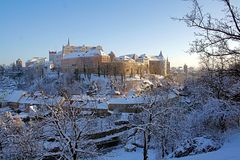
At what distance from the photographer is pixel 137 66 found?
320 ft

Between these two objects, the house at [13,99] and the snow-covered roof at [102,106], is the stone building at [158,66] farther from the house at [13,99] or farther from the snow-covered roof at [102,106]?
the snow-covered roof at [102,106]

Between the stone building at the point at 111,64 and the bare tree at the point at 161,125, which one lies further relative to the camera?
the stone building at the point at 111,64

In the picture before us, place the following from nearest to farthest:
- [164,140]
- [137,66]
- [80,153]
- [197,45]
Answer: [197,45] → [80,153] → [164,140] → [137,66]

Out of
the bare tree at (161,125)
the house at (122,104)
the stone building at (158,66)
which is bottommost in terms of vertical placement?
the house at (122,104)

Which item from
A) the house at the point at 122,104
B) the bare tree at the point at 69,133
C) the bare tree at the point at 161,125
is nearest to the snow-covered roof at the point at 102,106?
the house at the point at 122,104

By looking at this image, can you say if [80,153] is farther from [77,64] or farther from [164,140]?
[77,64]

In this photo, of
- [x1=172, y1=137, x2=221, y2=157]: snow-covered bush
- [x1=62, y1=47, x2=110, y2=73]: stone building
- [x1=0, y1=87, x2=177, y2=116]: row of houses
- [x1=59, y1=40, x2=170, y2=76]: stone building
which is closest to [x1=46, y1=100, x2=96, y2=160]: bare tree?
A: [x1=172, y1=137, x2=221, y2=157]: snow-covered bush

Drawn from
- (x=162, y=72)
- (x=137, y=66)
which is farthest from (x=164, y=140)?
(x=162, y=72)

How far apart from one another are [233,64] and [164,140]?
13470 millimetres

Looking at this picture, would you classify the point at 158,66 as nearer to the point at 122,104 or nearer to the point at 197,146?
the point at 122,104

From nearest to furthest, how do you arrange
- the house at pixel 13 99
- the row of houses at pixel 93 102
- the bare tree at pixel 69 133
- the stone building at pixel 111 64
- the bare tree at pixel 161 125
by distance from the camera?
the bare tree at pixel 69 133
the bare tree at pixel 161 125
the row of houses at pixel 93 102
the house at pixel 13 99
the stone building at pixel 111 64

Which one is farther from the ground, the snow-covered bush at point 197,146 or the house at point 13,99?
the snow-covered bush at point 197,146

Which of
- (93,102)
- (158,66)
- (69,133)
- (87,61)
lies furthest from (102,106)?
(158,66)

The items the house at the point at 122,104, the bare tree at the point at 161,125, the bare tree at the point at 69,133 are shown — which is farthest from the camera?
the house at the point at 122,104
